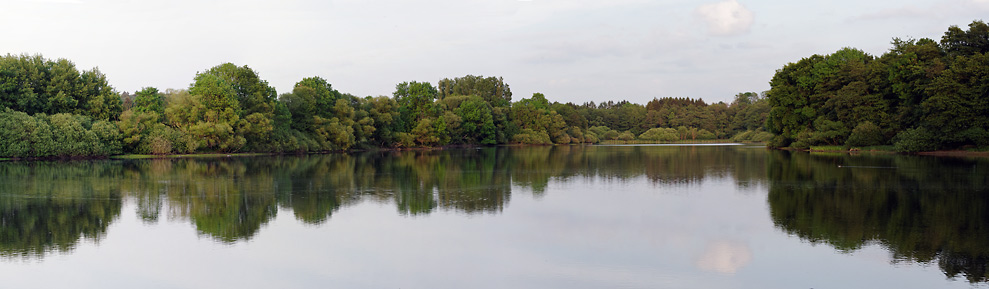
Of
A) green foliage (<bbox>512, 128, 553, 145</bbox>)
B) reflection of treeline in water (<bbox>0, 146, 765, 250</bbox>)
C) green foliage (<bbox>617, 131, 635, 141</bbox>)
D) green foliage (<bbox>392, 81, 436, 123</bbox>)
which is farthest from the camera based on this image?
green foliage (<bbox>617, 131, 635, 141</bbox>)

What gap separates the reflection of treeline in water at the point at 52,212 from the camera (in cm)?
1231

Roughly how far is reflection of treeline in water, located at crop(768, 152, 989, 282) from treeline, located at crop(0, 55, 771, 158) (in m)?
45.5

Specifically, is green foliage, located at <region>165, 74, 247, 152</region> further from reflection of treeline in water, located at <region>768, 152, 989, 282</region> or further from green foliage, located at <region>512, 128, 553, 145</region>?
green foliage, located at <region>512, 128, 553, 145</region>

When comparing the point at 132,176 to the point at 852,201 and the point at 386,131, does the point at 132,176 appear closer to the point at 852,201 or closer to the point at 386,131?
the point at 852,201

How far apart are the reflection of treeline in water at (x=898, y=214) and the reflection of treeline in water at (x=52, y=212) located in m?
14.4

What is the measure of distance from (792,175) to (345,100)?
5548cm

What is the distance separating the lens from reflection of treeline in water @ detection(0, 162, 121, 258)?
12.3 metres

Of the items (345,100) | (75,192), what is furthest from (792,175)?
(345,100)

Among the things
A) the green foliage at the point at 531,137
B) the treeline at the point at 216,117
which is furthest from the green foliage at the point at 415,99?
the green foliage at the point at 531,137

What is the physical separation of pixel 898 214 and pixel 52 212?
20641 mm

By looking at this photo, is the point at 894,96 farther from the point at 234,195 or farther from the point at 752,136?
the point at 752,136

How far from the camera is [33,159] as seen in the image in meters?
47.6

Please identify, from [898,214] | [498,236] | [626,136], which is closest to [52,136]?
[498,236]

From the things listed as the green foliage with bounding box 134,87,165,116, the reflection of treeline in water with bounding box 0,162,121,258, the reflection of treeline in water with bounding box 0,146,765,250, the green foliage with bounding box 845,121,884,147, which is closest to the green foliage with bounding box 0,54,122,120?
the green foliage with bounding box 134,87,165,116
